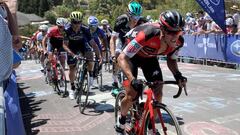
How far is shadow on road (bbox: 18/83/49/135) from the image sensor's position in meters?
7.30

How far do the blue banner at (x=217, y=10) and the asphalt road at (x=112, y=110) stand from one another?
2996 mm

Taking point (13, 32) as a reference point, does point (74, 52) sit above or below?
below

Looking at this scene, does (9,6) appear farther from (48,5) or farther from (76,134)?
(48,5)

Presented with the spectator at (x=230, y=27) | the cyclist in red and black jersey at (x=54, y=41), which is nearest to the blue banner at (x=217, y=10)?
the spectator at (x=230, y=27)

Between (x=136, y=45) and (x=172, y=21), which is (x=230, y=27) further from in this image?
(x=172, y=21)

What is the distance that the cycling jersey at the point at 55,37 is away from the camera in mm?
11094

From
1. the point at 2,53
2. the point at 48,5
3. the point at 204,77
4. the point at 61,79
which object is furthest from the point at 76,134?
the point at 48,5

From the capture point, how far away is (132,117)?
218 inches

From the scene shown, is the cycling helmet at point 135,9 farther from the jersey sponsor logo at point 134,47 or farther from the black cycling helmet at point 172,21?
the black cycling helmet at point 172,21

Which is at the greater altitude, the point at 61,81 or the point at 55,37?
the point at 55,37

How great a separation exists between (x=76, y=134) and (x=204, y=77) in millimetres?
7155

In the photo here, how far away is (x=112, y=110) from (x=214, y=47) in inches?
345

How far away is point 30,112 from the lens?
8.91 meters

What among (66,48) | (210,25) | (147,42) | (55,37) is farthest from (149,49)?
(210,25)
